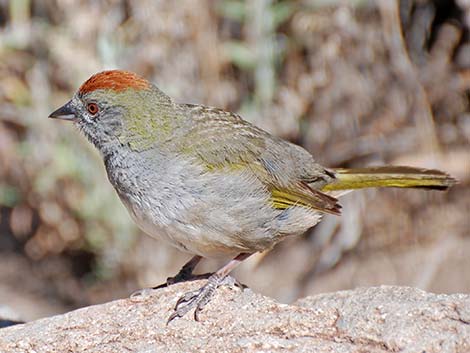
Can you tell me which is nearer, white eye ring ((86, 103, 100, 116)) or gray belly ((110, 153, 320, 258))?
gray belly ((110, 153, 320, 258))

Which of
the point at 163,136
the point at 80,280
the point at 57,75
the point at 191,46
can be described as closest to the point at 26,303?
the point at 80,280

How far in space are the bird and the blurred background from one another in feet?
6.76

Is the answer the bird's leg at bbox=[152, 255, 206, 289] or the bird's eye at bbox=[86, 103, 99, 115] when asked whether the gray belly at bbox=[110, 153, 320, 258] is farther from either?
the bird's eye at bbox=[86, 103, 99, 115]

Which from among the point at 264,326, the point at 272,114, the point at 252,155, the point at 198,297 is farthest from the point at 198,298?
the point at 272,114

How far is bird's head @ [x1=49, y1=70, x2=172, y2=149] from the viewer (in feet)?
17.9

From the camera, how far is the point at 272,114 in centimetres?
810

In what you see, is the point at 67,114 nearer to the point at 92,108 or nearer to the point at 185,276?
the point at 92,108

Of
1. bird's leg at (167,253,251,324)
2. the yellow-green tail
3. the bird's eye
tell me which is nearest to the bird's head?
the bird's eye

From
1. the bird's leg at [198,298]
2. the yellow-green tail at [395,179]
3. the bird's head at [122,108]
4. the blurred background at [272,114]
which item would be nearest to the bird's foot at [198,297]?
the bird's leg at [198,298]

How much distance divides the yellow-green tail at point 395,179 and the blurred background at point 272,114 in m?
2.29

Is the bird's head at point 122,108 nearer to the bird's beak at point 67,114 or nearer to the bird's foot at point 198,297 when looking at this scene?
the bird's beak at point 67,114

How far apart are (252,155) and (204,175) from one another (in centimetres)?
41

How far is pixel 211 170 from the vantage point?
207 inches

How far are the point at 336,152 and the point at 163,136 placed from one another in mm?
3183
